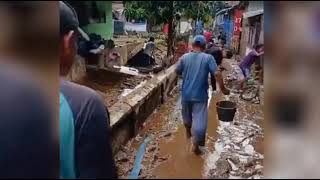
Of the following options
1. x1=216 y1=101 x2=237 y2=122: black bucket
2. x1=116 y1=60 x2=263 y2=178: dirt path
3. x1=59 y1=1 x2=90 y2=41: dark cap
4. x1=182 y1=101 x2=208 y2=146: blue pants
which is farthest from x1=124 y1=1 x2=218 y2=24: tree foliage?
x1=216 y1=101 x2=237 y2=122: black bucket

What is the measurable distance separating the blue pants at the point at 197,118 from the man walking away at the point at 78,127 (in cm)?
210

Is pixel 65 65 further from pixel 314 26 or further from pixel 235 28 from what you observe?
pixel 235 28

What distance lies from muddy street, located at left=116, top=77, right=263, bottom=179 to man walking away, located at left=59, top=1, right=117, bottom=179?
0.90 feet

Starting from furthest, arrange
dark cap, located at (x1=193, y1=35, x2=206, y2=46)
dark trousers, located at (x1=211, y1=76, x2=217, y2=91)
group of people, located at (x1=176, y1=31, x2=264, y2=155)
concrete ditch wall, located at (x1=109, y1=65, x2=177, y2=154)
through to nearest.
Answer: concrete ditch wall, located at (x1=109, y1=65, x2=177, y2=154), dark trousers, located at (x1=211, y1=76, x2=217, y2=91), group of people, located at (x1=176, y1=31, x2=264, y2=155), dark cap, located at (x1=193, y1=35, x2=206, y2=46)

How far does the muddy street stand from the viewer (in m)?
2.14

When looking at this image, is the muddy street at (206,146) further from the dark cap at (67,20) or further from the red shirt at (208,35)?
the dark cap at (67,20)

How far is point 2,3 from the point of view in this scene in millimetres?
1873

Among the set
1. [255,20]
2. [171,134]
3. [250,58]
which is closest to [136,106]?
[171,134]

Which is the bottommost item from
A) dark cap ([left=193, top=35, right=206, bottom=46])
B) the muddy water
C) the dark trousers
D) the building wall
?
the muddy water

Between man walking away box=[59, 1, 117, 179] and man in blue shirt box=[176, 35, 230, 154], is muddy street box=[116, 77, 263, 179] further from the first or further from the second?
man walking away box=[59, 1, 117, 179]

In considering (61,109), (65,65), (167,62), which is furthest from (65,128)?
(167,62)

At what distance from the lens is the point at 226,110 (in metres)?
4.42

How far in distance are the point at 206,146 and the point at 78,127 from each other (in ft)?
8.34

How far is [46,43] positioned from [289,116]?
3.22 ft
